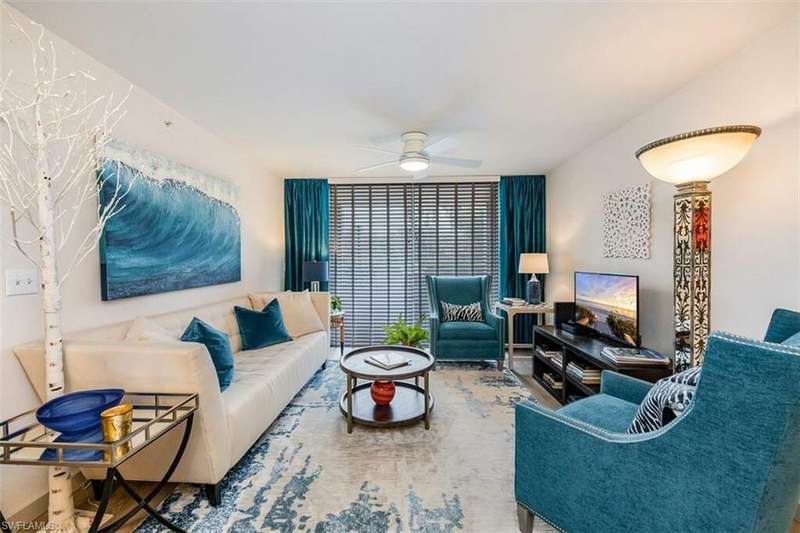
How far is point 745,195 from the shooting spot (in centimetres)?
194

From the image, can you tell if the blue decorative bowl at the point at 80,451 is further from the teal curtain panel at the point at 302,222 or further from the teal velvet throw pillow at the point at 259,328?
the teal curtain panel at the point at 302,222

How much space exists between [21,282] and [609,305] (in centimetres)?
373

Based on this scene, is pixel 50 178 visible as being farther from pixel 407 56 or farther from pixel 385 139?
pixel 385 139

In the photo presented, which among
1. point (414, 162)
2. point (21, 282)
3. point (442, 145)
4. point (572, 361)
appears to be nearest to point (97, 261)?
point (21, 282)

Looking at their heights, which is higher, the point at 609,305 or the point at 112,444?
the point at 609,305

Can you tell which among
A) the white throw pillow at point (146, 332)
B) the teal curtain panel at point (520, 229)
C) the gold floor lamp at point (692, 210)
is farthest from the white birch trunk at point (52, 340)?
the teal curtain panel at point (520, 229)

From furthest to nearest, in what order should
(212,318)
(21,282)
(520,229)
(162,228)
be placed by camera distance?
1. (520,229)
2. (212,318)
3. (162,228)
4. (21,282)

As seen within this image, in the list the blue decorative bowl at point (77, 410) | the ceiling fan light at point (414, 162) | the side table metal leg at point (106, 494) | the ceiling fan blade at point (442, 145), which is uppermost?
the ceiling fan blade at point (442, 145)

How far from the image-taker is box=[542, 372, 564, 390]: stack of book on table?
3.10 metres

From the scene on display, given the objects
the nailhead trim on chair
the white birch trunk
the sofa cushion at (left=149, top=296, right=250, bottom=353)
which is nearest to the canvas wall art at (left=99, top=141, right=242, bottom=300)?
the sofa cushion at (left=149, top=296, right=250, bottom=353)

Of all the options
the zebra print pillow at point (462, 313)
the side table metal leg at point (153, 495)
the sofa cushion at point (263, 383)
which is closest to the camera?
the side table metal leg at point (153, 495)

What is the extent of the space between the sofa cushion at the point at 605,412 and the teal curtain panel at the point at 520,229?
2968 millimetres

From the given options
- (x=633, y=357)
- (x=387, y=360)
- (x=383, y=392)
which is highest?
(x=633, y=357)

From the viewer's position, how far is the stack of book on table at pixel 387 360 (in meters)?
2.59
